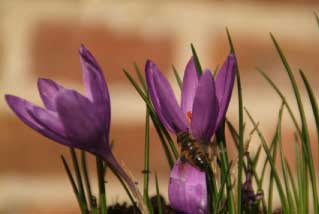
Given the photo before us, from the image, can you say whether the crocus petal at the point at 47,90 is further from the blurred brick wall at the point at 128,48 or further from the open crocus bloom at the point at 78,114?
the blurred brick wall at the point at 128,48

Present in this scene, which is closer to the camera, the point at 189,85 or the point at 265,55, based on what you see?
the point at 189,85

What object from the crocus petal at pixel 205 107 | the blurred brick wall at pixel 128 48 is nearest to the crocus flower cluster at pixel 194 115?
the crocus petal at pixel 205 107

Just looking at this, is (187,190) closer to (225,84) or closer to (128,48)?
(225,84)

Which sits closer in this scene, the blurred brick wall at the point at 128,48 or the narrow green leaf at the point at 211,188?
the narrow green leaf at the point at 211,188

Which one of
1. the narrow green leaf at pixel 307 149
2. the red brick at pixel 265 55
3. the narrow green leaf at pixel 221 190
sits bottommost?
the narrow green leaf at pixel 221 190

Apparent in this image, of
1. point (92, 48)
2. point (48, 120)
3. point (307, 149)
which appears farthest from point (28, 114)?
point (92, 48)

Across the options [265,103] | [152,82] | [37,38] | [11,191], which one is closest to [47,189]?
[11,191]

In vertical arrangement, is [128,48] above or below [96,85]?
above
